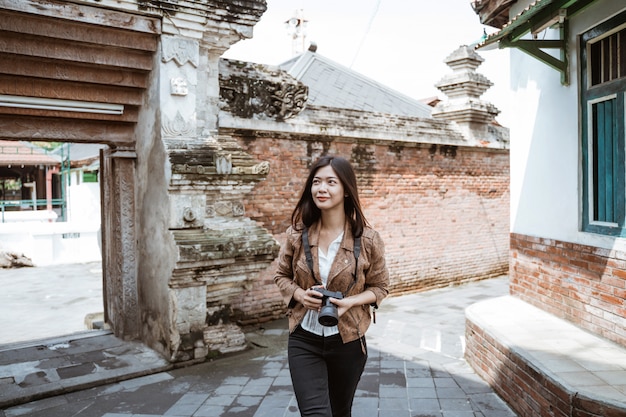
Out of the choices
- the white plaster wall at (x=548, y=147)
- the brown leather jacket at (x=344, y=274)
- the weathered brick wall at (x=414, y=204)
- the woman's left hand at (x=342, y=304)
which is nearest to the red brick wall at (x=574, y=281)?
the white plaster wall at (x=548, y=147)

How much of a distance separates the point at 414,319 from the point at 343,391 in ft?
17.1

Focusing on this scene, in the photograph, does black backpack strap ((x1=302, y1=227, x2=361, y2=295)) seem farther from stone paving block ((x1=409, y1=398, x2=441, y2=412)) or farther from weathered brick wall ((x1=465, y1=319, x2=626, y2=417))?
stone paving block ((x1=409, y1=398, x2=441, y2=412))

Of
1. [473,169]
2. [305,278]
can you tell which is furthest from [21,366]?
[473,169]

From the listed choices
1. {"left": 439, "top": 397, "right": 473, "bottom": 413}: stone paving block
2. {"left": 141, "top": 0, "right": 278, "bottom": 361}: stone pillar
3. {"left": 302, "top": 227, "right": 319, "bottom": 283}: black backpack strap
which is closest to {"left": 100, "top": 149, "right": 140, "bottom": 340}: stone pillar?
{"left": 141, "top": 0, "right": 278, "bottom": 361}: stone pillar

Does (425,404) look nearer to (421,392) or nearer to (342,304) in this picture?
(421,392)

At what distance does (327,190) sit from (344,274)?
0.45 metres

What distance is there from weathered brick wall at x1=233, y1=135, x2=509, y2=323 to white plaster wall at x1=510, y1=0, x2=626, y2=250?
9.98 feet

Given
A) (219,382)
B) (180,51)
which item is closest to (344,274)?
(219,382)

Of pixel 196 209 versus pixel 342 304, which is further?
pixel 196 209

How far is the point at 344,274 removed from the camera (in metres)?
2.69

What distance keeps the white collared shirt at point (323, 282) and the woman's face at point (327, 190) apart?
19 cm

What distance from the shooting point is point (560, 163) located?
16.7 feet

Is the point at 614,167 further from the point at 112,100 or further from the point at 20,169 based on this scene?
the point at 20,169

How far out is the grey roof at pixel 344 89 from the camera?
11398 mm
